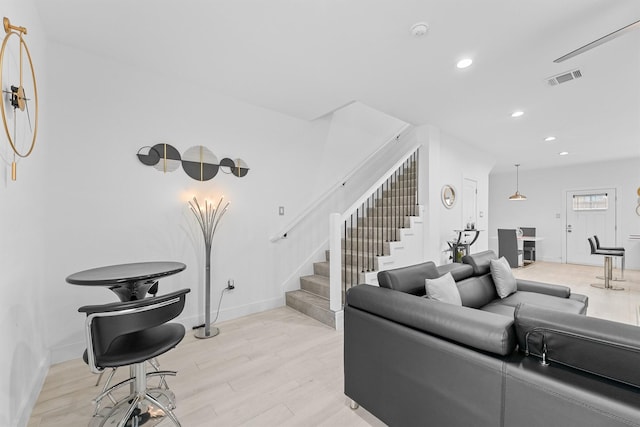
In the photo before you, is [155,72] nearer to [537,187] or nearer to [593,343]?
[593,343]

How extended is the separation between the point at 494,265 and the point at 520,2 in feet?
7.92

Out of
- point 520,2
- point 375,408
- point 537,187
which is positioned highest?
point 520,2

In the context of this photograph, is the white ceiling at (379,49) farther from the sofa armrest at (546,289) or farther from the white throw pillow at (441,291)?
the sofa armrest at (546,289)

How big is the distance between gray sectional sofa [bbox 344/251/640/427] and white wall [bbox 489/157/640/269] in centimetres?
890

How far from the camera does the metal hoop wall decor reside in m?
3.04

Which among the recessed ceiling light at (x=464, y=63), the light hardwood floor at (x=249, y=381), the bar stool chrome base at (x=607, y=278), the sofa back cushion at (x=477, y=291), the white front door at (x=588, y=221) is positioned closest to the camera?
the light hardwood floor at (x=249, y=381)

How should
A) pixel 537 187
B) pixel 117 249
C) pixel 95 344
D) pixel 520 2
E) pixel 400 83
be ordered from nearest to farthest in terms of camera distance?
pixel 95 344, pixel 520 2, pixel 117 249, pixel 400 83, pixel 537 187

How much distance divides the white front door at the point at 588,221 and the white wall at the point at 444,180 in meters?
3.77

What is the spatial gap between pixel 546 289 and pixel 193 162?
4.24 m

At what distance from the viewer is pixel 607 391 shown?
941 mm

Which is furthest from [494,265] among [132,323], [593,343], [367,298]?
[132,323]

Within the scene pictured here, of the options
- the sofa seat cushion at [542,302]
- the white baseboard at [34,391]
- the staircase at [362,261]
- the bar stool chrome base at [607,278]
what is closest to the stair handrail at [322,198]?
the staircase at [362,261]

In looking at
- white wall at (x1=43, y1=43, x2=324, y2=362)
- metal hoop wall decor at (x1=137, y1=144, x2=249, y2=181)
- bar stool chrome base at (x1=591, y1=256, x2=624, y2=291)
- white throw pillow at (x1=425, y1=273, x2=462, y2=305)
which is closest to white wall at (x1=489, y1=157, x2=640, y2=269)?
bar stool chrome base at (x1=591, y1=256, x2=624, y2=291)

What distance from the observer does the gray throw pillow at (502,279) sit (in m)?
3.03
